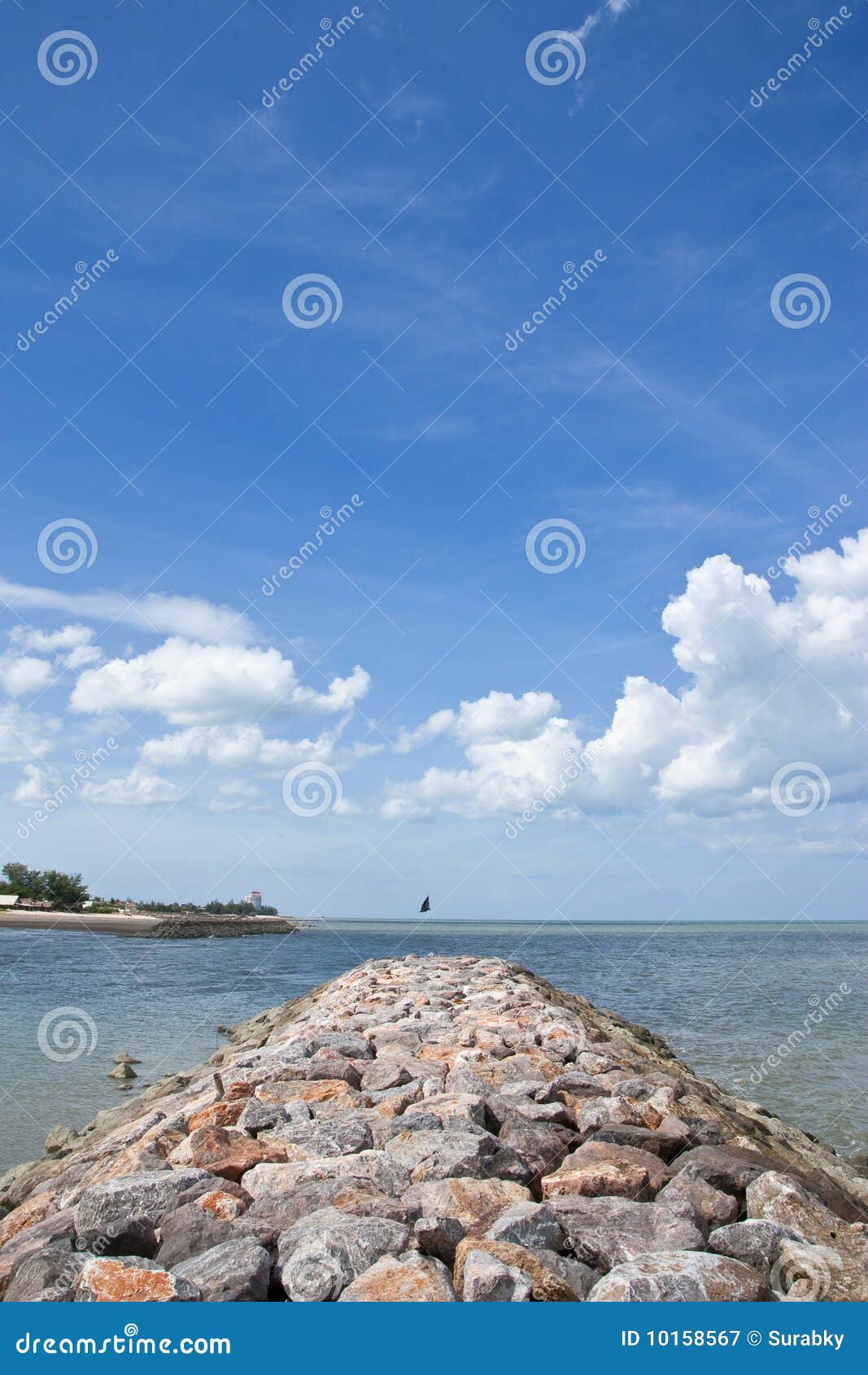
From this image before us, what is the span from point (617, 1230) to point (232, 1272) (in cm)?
180

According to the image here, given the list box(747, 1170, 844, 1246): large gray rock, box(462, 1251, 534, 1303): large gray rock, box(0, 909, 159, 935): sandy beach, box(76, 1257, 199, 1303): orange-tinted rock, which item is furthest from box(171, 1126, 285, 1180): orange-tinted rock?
box(0, 909, 159, 935): sandy beach

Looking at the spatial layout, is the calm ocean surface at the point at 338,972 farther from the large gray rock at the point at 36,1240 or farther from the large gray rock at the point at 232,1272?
the large gray rock at the point at 232,1272

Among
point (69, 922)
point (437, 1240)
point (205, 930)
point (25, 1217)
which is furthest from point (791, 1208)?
point (69, 922)

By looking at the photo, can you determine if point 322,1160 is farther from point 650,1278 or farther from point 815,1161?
point 815,1161

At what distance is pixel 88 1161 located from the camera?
654 centimetres

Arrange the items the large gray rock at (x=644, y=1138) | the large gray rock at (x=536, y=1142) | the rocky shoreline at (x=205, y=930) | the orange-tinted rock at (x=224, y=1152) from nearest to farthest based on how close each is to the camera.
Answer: the orange-tinted rock at (x=224, y=1152), the large gray rock at (x=536, y=1142), the large gray rock at (x=644, y=1138), the rocky shoreline at (x=205, y=930)

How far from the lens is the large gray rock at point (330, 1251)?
3.67 meters

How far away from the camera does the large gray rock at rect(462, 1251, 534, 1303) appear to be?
357 cm

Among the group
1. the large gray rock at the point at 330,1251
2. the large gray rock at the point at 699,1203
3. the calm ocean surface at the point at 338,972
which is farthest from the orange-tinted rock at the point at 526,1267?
the calm ocean surface at the point at 338,972

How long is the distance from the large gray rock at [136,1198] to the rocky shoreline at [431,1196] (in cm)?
1

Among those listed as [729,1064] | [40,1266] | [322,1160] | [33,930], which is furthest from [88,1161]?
[33,930]

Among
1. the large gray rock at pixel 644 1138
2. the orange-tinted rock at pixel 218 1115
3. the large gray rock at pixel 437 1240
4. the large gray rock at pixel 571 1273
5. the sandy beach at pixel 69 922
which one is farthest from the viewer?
the sandy beach at pixel 69 922

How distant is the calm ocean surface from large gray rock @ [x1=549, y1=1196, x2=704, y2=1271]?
7.19m

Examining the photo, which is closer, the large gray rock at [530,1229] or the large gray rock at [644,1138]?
the large gray rock at [530,1229]
